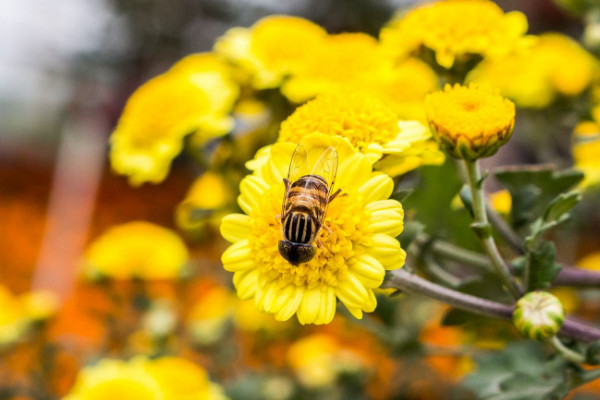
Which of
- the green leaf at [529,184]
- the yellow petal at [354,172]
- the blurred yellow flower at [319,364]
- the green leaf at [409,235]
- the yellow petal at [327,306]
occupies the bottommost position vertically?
the yellow petal at [327,306]

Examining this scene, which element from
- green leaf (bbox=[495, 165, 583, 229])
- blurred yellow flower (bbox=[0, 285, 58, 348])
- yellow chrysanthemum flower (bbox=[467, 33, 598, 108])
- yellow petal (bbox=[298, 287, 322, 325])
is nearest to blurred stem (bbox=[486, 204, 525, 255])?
green leaf (bbox=[495, 165, 583, 229])

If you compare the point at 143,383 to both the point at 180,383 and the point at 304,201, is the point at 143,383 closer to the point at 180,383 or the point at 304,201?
the point at 180,383

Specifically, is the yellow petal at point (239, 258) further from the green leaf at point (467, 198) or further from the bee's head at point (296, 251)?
the green leaf at point (467, 198)

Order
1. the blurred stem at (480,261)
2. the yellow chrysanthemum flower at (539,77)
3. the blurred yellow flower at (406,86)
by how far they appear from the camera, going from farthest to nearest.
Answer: the yellow chrysanthemum flower at (539,77)
the blurred yellow flower at (406,86)
the blurred stem at (480,261)

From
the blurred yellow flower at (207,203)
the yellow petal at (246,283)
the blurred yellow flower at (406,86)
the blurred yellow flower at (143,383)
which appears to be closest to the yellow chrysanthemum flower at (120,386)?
the blurred yellow flower at (143,383)

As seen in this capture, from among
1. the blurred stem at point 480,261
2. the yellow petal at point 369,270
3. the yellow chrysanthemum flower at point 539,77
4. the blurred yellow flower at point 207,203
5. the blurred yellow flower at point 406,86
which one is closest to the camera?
the yellow petal at point 369,270
